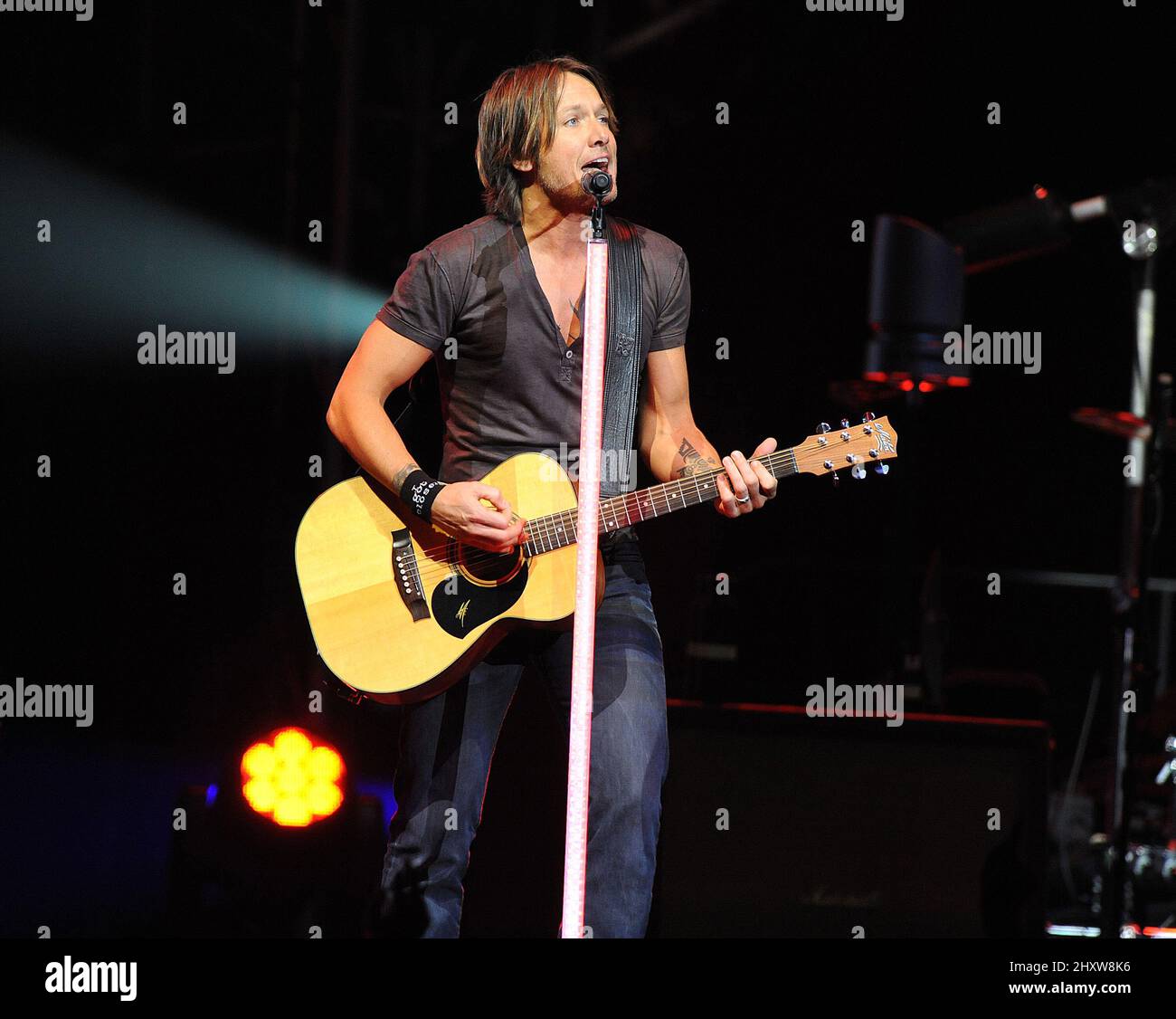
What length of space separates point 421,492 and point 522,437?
313 mm

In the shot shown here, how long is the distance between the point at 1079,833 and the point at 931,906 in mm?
2215

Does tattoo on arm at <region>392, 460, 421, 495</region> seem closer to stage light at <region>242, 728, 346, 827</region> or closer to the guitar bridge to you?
the guitar bridge

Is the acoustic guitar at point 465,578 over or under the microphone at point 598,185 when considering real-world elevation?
under

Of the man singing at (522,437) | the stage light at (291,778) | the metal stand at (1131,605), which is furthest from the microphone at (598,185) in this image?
the metal stand at (1131,605)

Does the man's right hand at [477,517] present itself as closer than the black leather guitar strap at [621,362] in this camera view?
Yes

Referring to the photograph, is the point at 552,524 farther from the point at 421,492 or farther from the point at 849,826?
the point at 849,826

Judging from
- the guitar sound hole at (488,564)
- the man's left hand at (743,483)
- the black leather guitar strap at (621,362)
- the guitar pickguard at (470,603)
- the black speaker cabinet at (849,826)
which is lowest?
the black speaker cabinet at (849,826)

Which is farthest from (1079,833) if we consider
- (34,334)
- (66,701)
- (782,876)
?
(34,334)

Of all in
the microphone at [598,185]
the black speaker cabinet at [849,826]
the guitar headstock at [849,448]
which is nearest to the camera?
the microphone at [598,185]

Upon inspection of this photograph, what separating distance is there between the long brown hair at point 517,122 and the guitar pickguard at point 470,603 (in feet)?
3.29

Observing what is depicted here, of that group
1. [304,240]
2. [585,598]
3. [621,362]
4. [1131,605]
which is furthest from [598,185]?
[1131,605]

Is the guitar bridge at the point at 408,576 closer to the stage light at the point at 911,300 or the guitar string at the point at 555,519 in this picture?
the guitar string at the point at 555,519

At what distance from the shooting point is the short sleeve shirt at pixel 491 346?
10.9 feet

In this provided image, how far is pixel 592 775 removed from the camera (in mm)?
3121
